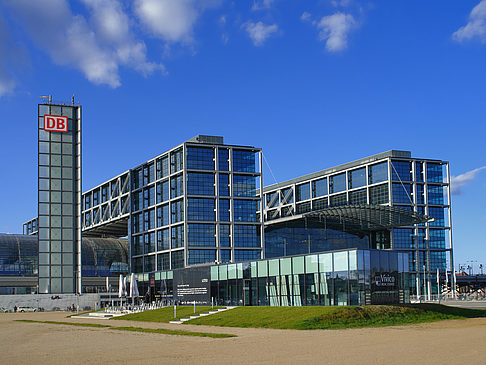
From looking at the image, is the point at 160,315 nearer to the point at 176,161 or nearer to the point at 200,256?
the point at 200,256

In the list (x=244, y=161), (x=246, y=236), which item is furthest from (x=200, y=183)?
(x=246, y=236)

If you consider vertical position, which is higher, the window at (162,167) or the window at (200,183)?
the window at (162,167)

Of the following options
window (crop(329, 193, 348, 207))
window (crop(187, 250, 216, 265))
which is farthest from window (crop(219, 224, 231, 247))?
window (crop(329, 193, 348, 207))

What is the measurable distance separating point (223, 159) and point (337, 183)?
46.0 metres

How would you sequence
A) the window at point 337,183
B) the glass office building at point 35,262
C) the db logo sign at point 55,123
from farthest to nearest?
the window at point 337,183 < the glass office building at point 35,262 < the db logo sign at point 55,123

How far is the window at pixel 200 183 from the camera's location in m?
126

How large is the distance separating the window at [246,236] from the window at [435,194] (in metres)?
46.1

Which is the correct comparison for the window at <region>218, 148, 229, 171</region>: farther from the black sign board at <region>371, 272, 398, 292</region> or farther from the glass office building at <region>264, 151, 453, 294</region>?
the black sign board at <region>371, 272, 398, 292</region>

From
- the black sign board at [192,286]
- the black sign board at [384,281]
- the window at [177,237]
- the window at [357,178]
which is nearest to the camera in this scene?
the black sign board at [384,281]

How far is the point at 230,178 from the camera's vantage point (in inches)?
5084

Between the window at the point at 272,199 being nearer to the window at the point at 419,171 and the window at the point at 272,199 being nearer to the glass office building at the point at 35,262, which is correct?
the glass office building at the point at 35,262

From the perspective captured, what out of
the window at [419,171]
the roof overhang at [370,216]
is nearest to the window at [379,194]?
the window at [419,171]

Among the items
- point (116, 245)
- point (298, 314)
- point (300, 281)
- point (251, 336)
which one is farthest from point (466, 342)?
point (116, 245)

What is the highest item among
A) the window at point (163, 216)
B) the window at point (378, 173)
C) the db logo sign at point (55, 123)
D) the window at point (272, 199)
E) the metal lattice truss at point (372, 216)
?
the db logo sign at point (55, 123)
